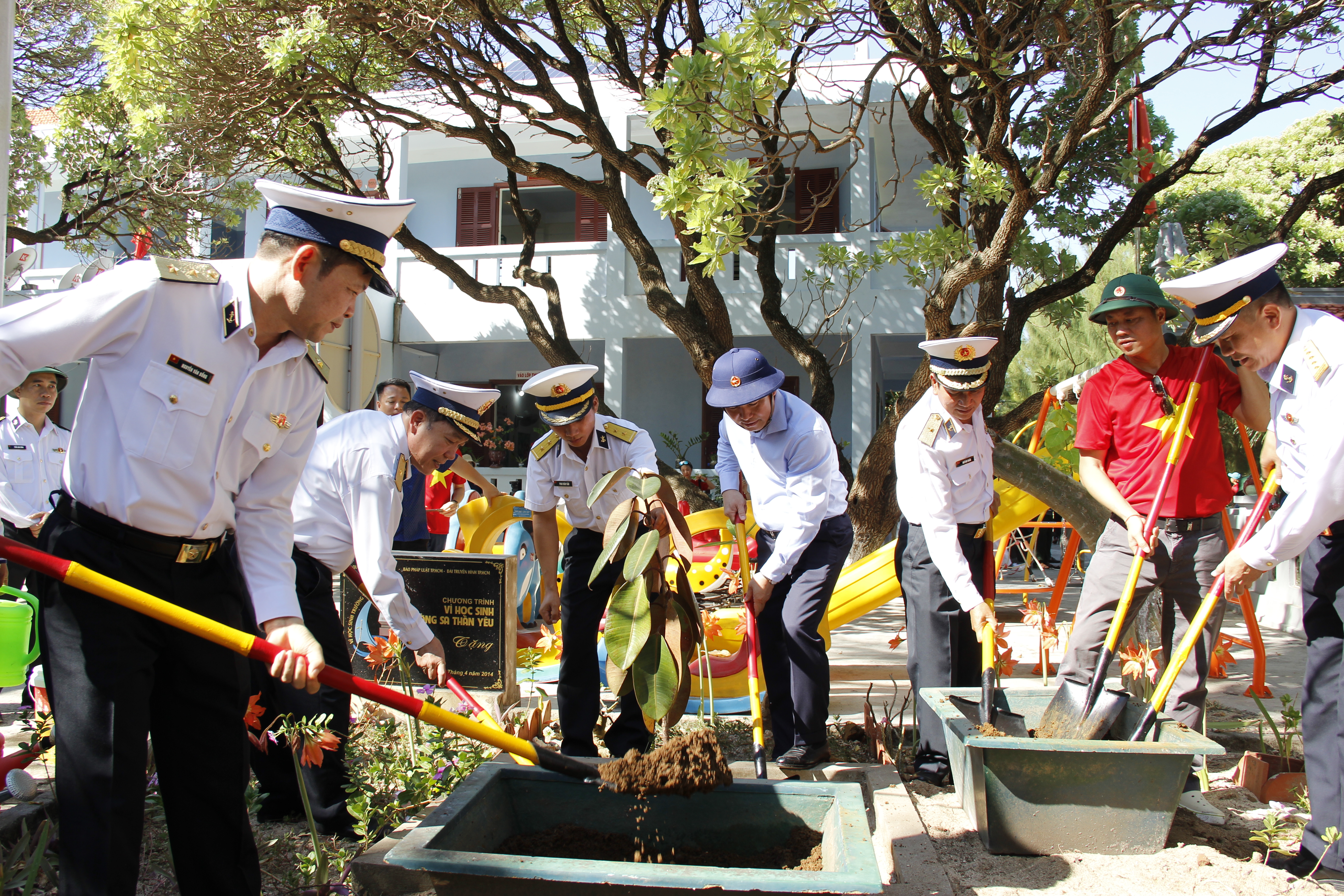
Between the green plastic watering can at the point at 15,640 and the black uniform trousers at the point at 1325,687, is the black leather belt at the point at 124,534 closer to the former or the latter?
the green plastic watering can at the point at 15,640

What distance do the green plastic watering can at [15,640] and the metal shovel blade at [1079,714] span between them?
419 cm

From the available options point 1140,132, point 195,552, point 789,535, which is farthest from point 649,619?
point 1140,132

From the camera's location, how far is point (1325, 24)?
266 inches

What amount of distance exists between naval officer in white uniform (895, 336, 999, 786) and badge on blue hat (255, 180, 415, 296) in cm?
223

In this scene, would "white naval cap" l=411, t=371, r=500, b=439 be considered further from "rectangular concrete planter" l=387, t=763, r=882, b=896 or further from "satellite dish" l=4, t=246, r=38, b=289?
"satellite dish" l=4, t=246, r=38, b=289

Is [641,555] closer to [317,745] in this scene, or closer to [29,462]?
[317,745]

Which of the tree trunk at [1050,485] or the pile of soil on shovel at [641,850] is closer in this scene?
the pile of soil on shovel at [641,850]

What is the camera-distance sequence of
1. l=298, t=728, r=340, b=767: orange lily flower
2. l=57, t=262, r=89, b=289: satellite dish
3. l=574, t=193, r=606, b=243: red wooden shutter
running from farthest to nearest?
l=574, t=193, r=606, b=243: red wooden shutter
l=57, t=262, r=89, b=289: satellite dish
l=298, t=728, r=340, b=767: orange lily flower

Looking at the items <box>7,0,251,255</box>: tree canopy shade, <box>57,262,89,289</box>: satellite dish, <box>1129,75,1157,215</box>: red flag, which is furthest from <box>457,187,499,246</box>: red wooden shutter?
<box>1129,75,1157,215</box>: red flag

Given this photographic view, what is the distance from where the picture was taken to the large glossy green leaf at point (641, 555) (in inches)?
107

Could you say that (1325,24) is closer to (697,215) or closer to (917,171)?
(697,215)

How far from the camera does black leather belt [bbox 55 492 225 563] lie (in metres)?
2.04

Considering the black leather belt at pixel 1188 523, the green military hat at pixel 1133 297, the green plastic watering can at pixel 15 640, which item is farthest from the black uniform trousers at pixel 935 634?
the green plastic watering can at pixel 15 640

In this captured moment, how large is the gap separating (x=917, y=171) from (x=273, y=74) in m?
10.0
